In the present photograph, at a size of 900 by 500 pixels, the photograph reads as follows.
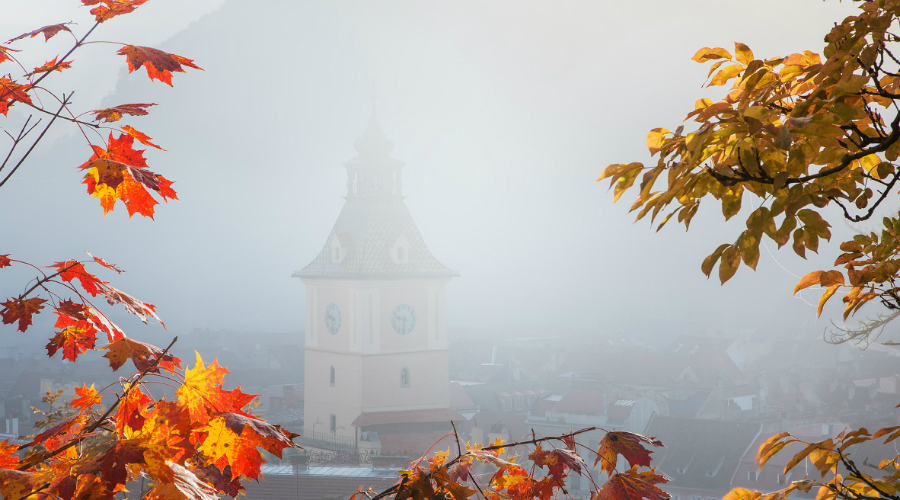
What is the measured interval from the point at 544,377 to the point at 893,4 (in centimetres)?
4296

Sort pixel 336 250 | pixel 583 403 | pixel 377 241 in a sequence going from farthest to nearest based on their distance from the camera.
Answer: pixel 336 250 → pixel 377 241 → pixel 583 403

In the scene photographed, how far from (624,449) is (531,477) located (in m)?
0.38

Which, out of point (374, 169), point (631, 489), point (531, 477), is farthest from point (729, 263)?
point (374, 169)

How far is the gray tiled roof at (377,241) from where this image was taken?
3319 centimetres

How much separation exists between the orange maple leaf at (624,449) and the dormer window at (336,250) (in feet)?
108

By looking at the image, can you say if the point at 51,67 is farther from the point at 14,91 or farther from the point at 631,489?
the point at 631,489

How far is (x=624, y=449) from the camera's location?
1684mm

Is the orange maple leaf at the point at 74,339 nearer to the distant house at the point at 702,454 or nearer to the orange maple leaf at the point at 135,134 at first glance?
the orange maple leaf at the point at 135,134

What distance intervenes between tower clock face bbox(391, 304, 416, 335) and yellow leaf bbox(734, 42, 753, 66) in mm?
32123

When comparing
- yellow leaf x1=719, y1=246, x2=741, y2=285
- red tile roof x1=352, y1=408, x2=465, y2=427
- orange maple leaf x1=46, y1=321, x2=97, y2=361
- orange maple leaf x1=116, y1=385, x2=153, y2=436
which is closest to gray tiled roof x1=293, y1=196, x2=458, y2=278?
red tile roof x1=352, y1=408, x2=465, y2=427

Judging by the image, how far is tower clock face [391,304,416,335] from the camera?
109 ft

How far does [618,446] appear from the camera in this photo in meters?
1.71

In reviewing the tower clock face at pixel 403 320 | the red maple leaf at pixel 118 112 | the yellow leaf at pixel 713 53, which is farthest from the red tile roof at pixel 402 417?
the yellow leaf at pixel 713 53

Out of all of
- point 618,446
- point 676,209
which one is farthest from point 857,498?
point 676,209
